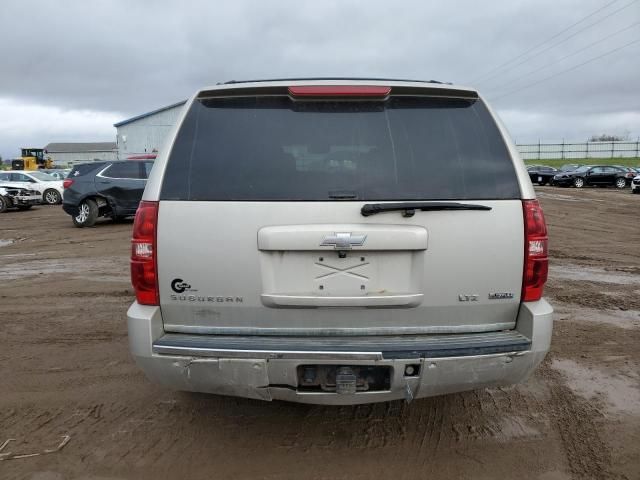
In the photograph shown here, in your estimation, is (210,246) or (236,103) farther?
(236,103)

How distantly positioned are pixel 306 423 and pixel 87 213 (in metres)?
13.0

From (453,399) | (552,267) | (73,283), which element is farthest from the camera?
(552,267)

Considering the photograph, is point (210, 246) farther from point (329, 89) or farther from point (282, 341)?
point (329, 89)

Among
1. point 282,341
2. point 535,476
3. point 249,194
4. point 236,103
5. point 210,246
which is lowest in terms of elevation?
point 535,476

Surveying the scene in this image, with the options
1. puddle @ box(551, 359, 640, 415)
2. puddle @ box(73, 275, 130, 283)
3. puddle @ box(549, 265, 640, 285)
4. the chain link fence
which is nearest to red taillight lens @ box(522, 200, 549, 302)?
puddle @ box(551, 359, 640, 415)

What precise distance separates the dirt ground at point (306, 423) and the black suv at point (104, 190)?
950cm

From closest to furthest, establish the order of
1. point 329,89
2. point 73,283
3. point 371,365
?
point 371,365
point 329,89
point 73,283

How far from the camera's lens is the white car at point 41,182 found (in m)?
23.5

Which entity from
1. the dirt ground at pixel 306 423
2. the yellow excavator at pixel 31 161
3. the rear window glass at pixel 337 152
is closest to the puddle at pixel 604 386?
the dirt ground at pixel 306 423

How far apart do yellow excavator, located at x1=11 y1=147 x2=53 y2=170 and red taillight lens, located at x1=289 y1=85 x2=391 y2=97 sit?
56.4m

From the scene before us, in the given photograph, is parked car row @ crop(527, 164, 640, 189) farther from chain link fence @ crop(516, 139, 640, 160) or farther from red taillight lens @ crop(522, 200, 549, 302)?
chain link fence @ crop(516, 139, 640, 160)

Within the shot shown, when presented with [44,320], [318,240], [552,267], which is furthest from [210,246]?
[552,267]

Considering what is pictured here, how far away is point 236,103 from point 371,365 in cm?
158

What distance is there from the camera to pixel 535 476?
9.34 ft
